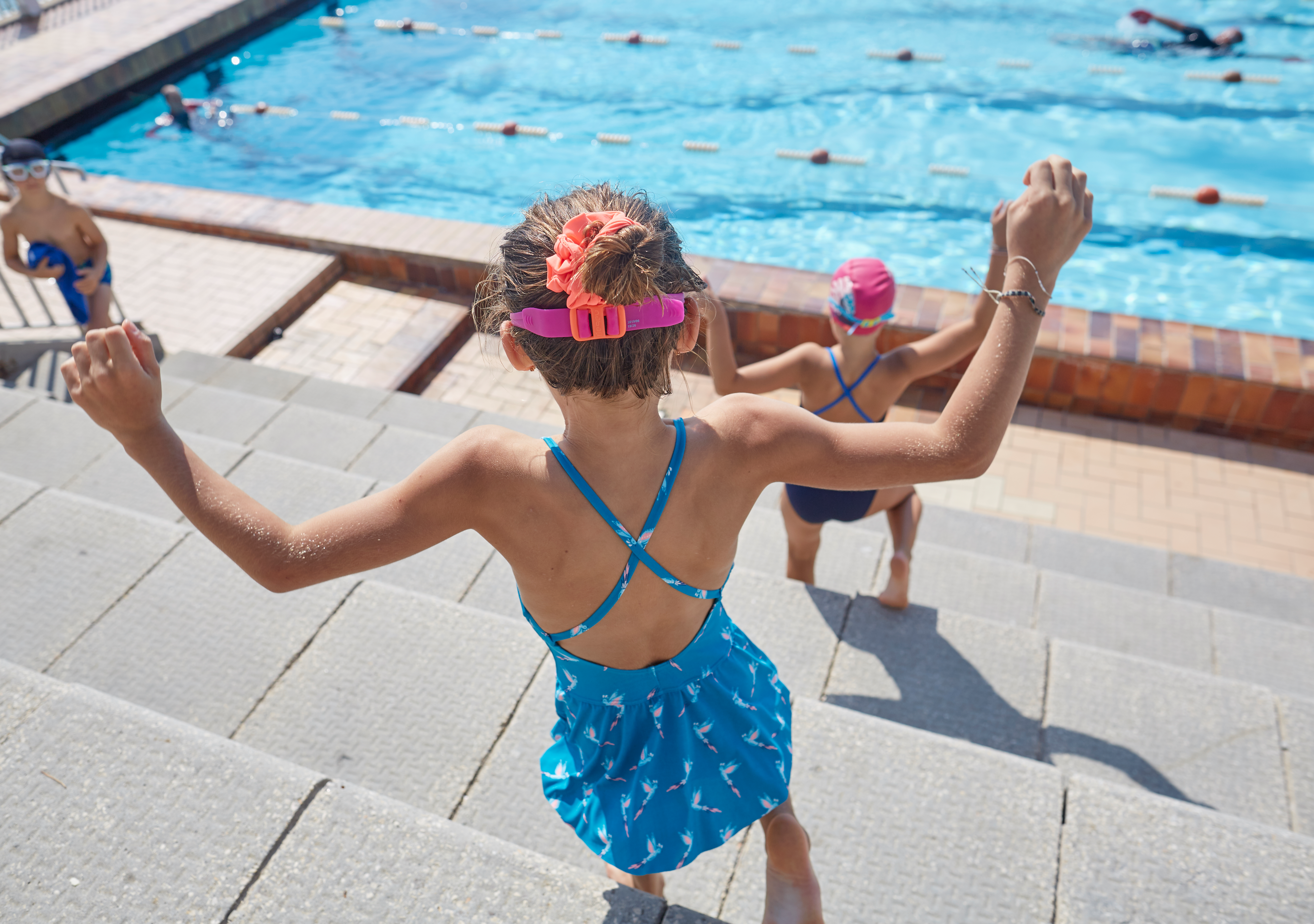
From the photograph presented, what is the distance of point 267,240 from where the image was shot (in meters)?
8.11

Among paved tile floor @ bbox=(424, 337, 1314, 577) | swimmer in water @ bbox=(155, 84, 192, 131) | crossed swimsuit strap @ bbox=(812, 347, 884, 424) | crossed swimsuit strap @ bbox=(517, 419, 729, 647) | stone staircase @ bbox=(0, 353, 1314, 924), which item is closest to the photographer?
crossed swimsuit strap @ bbox=(517, 419, 729, 647)

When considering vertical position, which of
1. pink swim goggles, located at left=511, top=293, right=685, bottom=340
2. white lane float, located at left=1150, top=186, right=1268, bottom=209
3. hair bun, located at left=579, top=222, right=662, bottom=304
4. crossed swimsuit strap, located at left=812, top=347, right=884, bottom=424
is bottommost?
white lane float, located at left=1150, top=186, right=1268, bottom=209

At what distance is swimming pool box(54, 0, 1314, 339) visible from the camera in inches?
375

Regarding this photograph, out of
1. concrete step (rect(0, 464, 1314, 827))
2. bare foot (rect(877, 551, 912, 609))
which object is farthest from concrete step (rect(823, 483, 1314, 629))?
concrete step (rect(0, 464, 1314, 827))

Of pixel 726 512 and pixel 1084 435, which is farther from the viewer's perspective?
pixel 1084 435

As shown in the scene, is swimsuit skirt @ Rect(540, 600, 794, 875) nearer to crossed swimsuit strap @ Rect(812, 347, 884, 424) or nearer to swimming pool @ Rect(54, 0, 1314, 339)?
crossed swimsuit strap @ Rect(812, 347, 884, 424)

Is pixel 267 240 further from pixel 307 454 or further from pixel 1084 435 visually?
pixel 1084 435

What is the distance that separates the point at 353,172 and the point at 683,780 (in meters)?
11.6

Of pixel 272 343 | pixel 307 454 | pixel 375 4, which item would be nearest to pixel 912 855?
pixel 307 454

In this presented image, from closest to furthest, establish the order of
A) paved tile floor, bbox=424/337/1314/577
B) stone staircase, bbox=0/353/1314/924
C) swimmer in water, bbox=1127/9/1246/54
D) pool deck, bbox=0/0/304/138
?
1. stone staircase, bbox=0/353/1314/924
2. paved tile floor, bbox=424/337/1314/577
3. pool deck, bbox=0/0/304/138
4. swimmer in water, bbox=1127/9/1246/54

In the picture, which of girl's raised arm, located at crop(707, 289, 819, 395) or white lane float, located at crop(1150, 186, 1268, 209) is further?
white lane float, located at crop(1150, 186, 1268, 209)

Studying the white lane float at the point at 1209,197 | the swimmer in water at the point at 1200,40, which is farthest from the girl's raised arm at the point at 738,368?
the swimmer in water at the point at 1200,40

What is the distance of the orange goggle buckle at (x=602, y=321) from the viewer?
131 cm

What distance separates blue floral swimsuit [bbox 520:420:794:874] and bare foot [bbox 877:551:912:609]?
1437 mm
